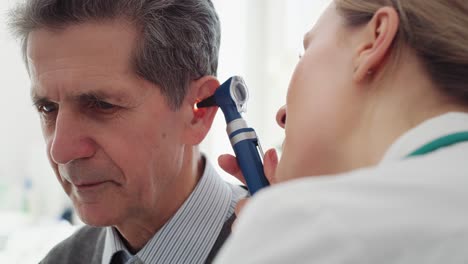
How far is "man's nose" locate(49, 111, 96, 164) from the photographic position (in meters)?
1.04

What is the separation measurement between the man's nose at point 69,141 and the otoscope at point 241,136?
266 millimetres

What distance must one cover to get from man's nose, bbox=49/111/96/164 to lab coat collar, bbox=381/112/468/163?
0.64 m

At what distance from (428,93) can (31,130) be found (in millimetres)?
2018

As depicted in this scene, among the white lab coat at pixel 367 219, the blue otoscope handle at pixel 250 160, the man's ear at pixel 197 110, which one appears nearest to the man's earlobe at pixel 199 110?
the man's ear at pixel 197 110

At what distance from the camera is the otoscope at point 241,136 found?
105cm

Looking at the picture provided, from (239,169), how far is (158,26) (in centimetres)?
33

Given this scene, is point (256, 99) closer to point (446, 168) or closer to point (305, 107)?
point (305, 107)

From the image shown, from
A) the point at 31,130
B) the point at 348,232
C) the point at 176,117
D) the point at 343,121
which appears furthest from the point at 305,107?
the point at 31,130

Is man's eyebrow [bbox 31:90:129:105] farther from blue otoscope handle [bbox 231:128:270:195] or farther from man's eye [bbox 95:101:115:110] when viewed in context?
blue otoscope handle [bbox 231:128:270:195]

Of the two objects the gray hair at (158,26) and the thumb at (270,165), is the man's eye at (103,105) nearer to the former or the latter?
the gray hair at (158,26)

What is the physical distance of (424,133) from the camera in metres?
0.56

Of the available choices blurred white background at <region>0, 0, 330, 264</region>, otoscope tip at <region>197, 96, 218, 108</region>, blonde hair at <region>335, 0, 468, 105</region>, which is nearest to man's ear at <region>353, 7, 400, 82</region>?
blonde hair at <region>335, 0, 468, 105</region>

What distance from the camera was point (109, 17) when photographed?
1.07 m

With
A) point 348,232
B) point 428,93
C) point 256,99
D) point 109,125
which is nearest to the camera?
point 348,232
